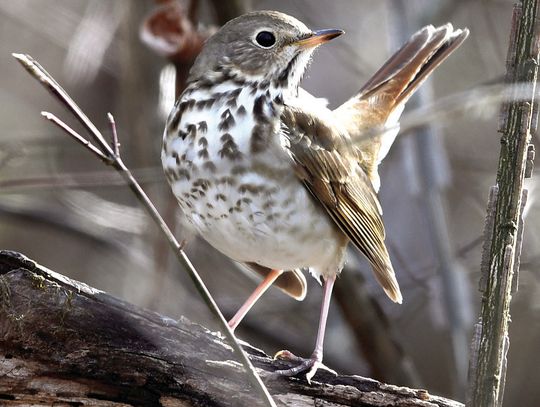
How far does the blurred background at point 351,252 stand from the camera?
17.3 feet

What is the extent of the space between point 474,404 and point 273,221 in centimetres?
132

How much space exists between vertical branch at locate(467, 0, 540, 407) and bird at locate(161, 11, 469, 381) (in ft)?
2.89

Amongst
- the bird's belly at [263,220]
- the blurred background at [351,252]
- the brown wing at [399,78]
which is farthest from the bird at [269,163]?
the blurred background at [351,252]

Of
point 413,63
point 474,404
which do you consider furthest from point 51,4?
point 474,404

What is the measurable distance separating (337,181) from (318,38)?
623mm

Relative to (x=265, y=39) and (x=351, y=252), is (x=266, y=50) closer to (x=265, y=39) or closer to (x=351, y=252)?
(x=265, y=39)

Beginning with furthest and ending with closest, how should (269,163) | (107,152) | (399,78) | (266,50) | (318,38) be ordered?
(399,78)
(266,50)
(318,38)
(269,163)
(107,152)

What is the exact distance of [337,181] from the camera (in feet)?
13.4

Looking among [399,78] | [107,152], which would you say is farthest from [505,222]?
[399,78]

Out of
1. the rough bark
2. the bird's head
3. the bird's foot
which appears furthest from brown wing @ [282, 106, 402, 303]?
the rough bark

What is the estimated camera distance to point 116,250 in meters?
5.85

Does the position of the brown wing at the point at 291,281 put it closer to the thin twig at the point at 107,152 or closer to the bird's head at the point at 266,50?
the bird's head at the point at 266,50

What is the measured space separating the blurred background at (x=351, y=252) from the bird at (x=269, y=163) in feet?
1.74

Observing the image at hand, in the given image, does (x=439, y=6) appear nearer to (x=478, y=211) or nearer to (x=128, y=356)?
(x=478, y=211)
